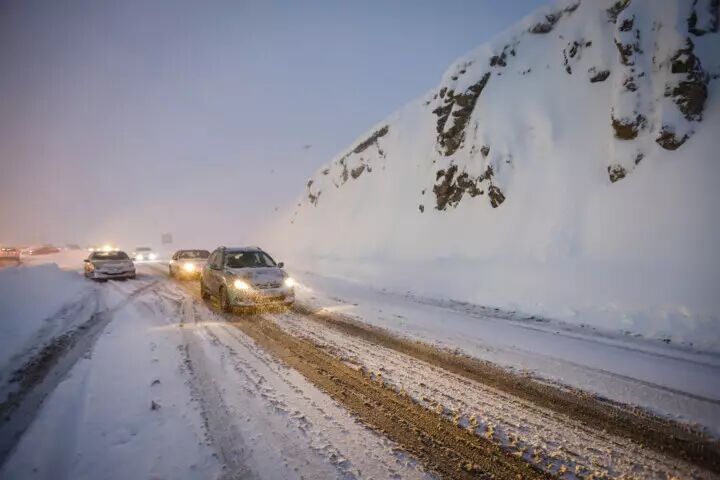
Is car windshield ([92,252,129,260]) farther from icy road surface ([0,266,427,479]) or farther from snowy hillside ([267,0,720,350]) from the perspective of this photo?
icy road surface ([0,266,427,479])

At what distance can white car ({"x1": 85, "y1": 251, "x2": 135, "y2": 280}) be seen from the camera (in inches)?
643

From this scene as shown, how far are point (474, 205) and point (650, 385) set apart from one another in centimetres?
1776

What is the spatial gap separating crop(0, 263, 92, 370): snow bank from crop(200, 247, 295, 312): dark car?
3.72m

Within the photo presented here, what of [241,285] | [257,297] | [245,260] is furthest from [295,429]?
[245,260]

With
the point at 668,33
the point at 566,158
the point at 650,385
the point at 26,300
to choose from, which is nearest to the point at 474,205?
the point at 566,158

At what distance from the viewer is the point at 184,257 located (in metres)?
17.5

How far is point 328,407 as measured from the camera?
396 centimetres

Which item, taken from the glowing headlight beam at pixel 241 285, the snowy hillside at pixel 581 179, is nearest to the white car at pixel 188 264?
the snowy hillside at pixel 581 179

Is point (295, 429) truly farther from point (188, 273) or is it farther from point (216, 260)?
point (188, 273)

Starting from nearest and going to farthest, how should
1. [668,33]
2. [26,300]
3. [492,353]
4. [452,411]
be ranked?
1. [452,411]
2. [492,353]
3. [26,300]
4. [668,33]

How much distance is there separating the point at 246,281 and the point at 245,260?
146 centimetres

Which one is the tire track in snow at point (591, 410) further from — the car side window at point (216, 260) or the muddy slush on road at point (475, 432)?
the car side window at point (216, 260)

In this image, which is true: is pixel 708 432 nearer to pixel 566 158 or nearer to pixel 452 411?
pixel 452 411

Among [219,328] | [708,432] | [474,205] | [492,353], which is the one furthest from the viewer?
[474,205]
